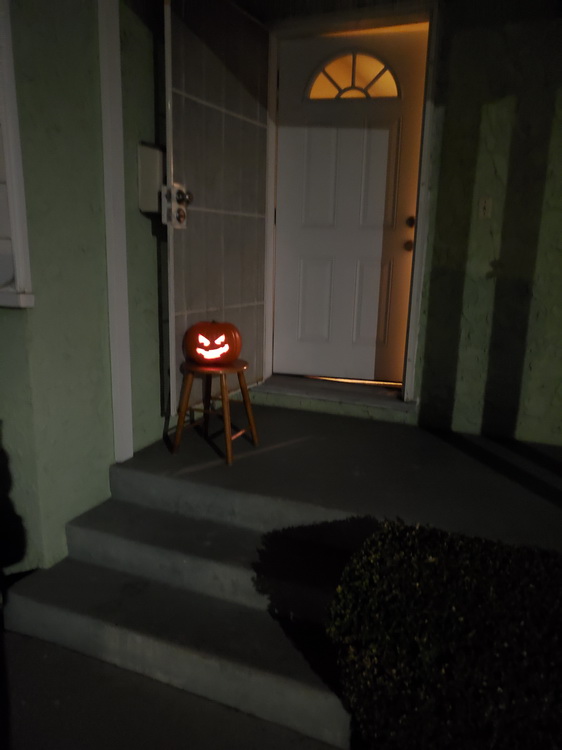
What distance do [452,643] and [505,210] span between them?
2.32 metres

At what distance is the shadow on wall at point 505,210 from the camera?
2.84 meters

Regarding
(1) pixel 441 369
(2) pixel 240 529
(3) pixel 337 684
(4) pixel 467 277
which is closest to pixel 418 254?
(4) pixel 467 277

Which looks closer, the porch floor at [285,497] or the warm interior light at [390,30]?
the porch floor at [285,497]

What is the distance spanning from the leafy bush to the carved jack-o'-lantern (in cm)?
135

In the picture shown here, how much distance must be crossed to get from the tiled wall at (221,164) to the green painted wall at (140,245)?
12cm

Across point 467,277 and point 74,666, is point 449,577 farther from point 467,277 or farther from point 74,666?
point 467,277

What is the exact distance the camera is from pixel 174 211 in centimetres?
264

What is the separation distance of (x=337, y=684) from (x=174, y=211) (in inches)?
79.5

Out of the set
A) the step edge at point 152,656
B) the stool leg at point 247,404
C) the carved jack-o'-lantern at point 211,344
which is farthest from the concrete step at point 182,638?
the carved jack-o'-lantern at point 211,344

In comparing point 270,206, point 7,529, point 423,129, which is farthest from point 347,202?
point 7,529

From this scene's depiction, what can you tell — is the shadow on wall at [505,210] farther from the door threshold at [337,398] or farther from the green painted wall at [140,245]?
the green painted wall at [140,245]

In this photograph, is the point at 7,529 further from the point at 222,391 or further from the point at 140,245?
the point at 140,245

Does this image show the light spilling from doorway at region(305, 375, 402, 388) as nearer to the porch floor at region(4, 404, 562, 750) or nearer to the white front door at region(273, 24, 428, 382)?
the white front door at region(273, 24, 428, 382)

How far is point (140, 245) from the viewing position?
105 inches
